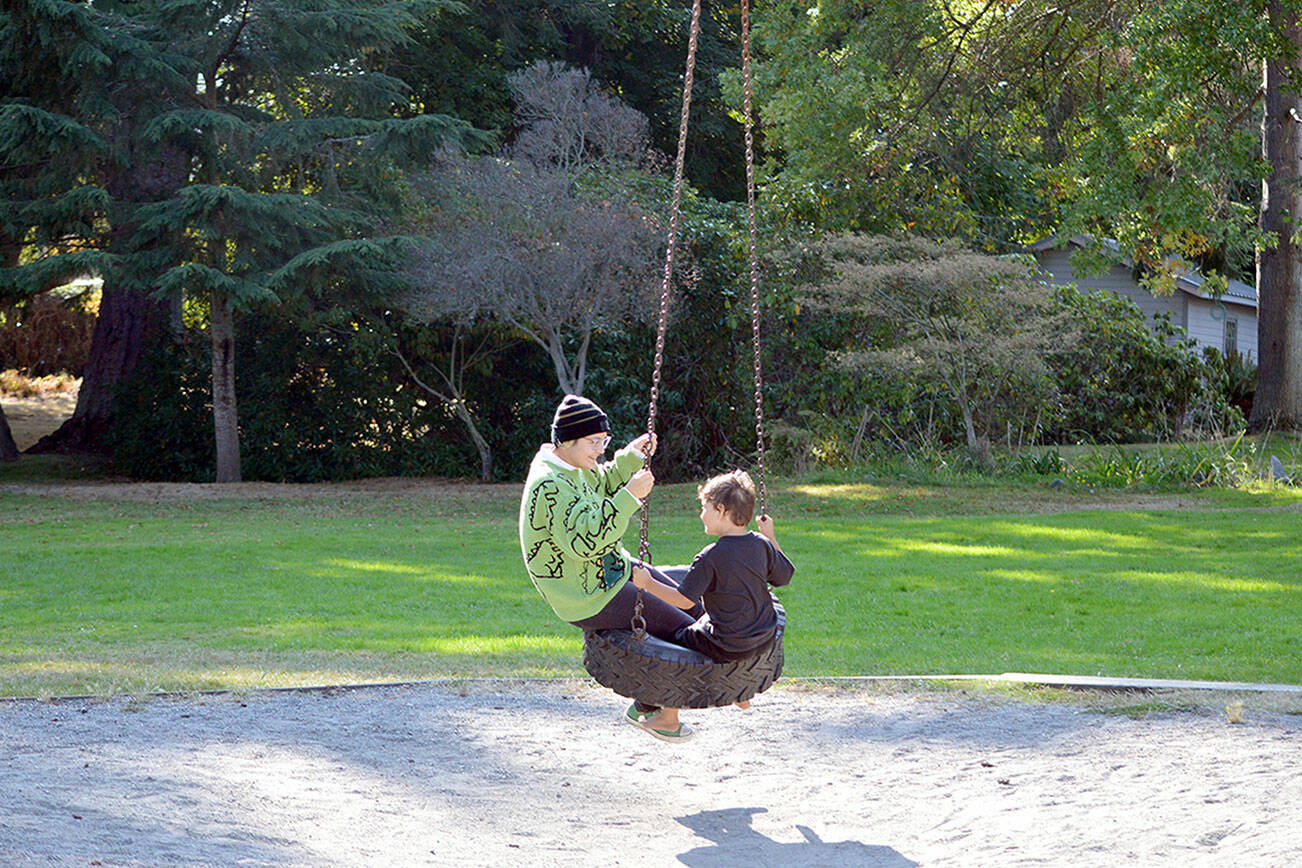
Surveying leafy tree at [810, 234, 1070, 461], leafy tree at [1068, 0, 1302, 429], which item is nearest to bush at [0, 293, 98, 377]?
leafy tree at [810, 234, 1070, 461]

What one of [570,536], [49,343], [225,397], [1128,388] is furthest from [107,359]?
[570,536]

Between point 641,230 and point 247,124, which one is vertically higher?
point 247,124

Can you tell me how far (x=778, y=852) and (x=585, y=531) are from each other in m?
1.38

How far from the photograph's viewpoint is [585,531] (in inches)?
198

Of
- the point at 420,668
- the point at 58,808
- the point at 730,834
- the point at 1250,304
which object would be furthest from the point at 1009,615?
the point at 1250,304

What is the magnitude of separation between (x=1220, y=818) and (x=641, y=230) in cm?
1339

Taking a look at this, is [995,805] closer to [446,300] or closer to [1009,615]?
[1009,615]

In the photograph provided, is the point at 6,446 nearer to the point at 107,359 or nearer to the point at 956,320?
the point at 107,359

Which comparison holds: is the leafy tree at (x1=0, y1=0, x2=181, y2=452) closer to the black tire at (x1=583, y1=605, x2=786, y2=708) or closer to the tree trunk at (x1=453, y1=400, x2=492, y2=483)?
the tree trunk at (x1=453, y1=400, x2=492, y2=483)

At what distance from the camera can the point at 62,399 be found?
101 feet

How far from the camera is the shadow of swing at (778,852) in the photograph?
4641mm

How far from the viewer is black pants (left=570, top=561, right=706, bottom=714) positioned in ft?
17.1

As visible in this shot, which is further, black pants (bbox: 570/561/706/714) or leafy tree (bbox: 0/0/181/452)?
leafy tree (bbox: 0/0/181/452)

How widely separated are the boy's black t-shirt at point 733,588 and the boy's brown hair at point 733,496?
0.29 ft
